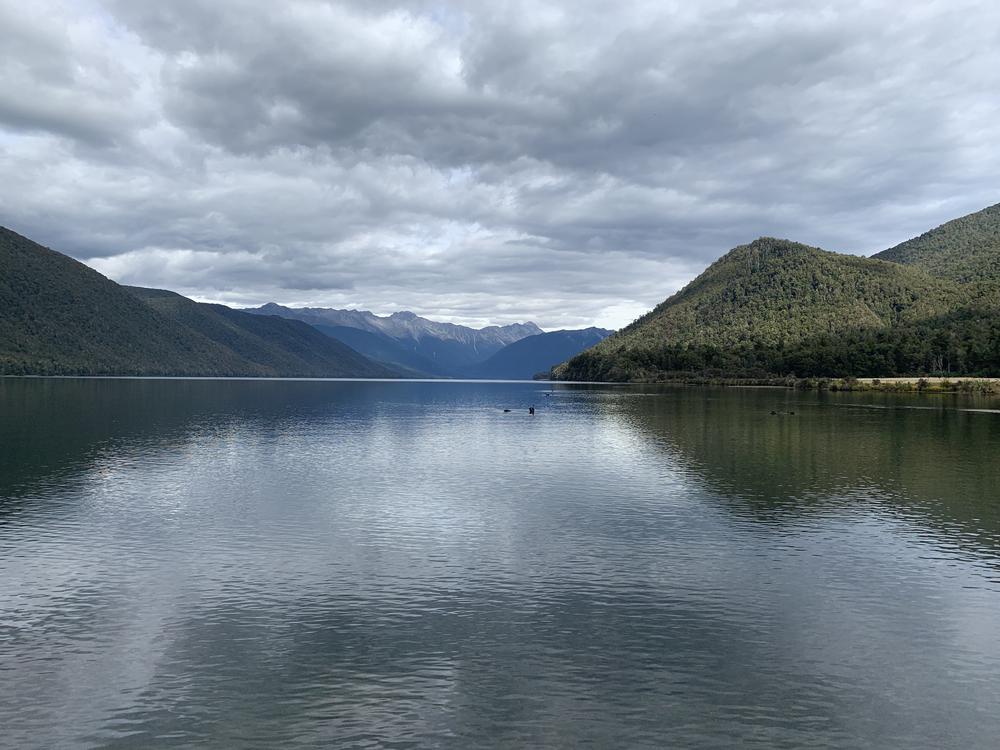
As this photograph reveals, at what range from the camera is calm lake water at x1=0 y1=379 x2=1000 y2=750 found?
22.3 metres

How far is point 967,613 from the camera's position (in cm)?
3206

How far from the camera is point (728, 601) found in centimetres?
3359

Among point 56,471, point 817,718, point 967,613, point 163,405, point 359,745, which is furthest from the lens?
point 163,405

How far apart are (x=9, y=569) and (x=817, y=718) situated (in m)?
38.2

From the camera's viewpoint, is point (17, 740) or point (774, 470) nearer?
point (17, 740)

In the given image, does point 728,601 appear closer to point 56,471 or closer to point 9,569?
point 9,569

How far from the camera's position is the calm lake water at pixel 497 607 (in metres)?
22.3

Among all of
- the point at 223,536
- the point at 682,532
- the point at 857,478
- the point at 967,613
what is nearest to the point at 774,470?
the point at 857,478

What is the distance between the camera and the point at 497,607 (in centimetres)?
3256

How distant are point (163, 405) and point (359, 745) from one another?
176993 millimetres

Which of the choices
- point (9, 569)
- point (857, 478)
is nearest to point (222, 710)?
point (9, 569)

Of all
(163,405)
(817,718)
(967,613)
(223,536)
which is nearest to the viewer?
(817,718)

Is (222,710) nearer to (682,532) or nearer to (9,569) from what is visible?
(9,569)

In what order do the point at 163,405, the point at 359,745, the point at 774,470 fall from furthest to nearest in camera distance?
the point at 163,405, the point at 774,470, the point at 359,745
